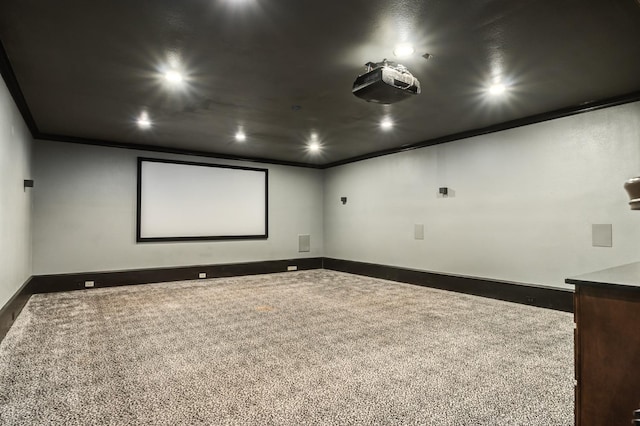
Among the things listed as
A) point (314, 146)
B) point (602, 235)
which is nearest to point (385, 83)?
point (602, 235)

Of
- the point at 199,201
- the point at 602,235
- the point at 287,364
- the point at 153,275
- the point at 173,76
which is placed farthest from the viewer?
the point at 199,201

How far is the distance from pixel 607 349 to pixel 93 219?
7.05 meters

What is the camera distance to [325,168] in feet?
30.1

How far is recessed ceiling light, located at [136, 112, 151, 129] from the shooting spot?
5070mm

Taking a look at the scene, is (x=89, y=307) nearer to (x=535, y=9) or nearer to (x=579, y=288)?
(x=579, y=288)

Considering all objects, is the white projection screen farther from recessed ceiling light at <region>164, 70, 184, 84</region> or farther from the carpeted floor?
recessed ceiling light at <region>164, 70, 184, 84</region>

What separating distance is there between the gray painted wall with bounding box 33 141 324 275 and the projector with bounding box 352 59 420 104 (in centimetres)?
498

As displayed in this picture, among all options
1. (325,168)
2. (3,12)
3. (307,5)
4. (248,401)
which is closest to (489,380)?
(248,401)

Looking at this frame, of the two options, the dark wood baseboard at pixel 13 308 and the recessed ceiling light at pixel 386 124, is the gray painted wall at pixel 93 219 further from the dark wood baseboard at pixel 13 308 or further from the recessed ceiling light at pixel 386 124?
the recessed ceiling light at pixel 386 124

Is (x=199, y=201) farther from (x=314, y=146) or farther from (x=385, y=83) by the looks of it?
(x=385, y=83)

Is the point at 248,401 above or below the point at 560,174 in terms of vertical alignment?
below

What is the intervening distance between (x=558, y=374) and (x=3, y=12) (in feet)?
15.4

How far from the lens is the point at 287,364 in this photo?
9.46 ft

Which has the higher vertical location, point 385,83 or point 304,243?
point 385,83
